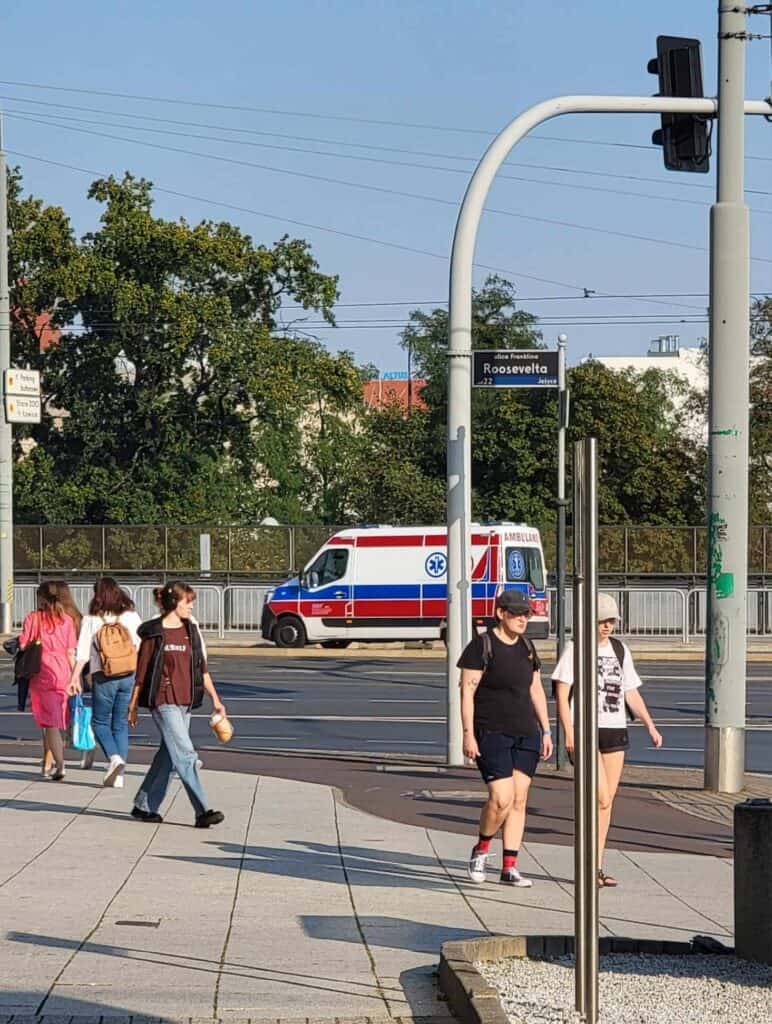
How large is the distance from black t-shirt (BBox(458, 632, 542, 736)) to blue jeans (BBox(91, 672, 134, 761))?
488 cm

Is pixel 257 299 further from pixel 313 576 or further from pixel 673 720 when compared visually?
pixel 673 720

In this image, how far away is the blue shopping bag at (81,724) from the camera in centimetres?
1509

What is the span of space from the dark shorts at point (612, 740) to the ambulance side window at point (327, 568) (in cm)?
2595

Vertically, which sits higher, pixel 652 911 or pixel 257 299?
pixel 257 299

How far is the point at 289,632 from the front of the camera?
3625 centimetres

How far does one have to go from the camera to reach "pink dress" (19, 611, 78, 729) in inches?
583

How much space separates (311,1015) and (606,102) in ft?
31.9

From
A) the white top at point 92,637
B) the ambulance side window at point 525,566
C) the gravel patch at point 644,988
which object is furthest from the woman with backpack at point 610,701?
the ambulance side window at point 525,566

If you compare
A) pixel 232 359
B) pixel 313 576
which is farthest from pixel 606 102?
pixel 232 359

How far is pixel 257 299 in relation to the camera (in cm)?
5169

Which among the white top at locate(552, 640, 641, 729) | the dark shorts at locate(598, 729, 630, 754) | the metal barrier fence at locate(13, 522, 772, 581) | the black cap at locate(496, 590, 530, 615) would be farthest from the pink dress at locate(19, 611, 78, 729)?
the metal barrier fence at locate(13, 522, 772, 581)

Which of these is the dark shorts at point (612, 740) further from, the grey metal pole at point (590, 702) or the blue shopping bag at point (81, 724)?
the blue shopping bag at point (81, 724)

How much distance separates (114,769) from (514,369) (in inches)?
195

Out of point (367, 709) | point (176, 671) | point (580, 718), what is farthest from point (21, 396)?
point (580, 718)
